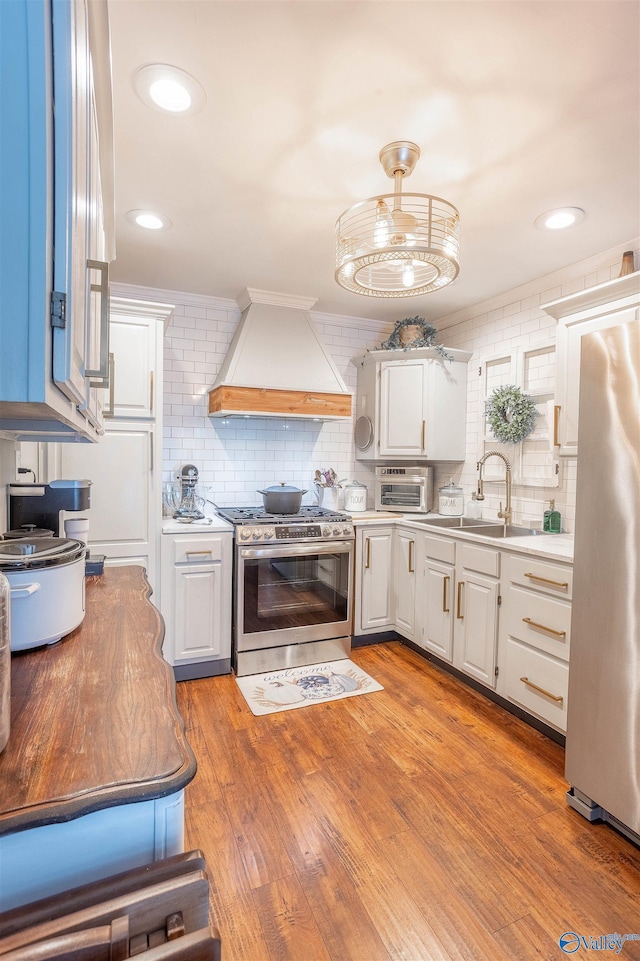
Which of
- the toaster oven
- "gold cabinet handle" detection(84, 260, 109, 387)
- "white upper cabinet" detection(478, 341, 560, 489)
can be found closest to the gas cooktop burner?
the toaster oven

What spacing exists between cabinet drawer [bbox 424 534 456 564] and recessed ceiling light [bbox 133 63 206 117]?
2494 millimetres

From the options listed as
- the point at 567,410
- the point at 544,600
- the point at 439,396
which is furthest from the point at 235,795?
the point at 439,396

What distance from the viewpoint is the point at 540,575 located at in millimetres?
2348

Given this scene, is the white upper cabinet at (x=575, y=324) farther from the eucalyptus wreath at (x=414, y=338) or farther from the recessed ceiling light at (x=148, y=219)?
the recessed ceiling light at (x=148, y=219)

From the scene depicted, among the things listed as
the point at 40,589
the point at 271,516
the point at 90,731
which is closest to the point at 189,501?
the point at 271,516

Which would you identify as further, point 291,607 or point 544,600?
point 291,607

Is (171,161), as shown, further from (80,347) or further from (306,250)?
(80,347)

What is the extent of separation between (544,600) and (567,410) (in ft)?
3.31

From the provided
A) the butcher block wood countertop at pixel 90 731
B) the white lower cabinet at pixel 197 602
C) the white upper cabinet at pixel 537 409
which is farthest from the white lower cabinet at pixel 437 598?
the butcher block wood countertop at pixel 90 731

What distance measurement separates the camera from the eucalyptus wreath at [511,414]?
3.16m

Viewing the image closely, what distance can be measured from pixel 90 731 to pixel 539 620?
2.13 meters

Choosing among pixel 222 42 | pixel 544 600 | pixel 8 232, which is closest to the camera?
pixel 8 232

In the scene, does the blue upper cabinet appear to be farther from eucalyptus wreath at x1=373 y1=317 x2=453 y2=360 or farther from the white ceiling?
eucalyptus wreath at x1=373 y1=317 x2=453 y2=360

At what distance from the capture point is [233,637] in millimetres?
3068
